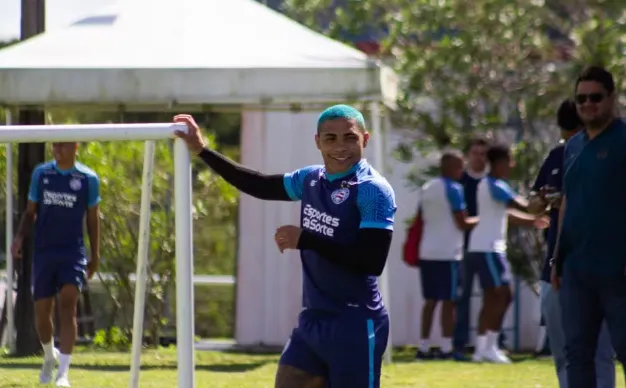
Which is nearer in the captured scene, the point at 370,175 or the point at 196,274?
the point at 370,175

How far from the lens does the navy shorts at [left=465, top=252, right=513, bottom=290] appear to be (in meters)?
12.5

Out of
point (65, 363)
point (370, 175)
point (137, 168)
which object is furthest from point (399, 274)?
point (370, 175)

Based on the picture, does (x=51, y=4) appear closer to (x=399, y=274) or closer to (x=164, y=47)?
(x=164, y=47)

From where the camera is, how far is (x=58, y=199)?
31.4ft

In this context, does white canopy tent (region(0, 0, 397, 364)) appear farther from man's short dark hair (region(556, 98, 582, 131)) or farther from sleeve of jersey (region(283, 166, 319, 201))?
sleeve of jersey (region(283, 166, 319, 201))

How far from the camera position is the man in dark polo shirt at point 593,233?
6434 mm

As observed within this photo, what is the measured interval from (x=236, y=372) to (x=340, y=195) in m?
6.24

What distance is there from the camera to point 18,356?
6.76 meters

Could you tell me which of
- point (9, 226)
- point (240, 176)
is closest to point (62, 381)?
point (240, 176)

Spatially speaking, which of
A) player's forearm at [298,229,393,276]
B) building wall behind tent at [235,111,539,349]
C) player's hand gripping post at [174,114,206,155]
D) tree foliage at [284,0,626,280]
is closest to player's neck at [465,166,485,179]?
tree foliage at [284,0,626,280]

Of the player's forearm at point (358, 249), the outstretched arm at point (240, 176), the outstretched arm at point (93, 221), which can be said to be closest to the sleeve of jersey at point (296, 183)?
the outstretched arm at point (240, 176)

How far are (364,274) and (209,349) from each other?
864 cm

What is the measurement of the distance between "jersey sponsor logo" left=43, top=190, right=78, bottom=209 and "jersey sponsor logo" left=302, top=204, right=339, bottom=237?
4430mm

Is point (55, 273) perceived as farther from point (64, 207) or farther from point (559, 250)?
point (559, 250)
